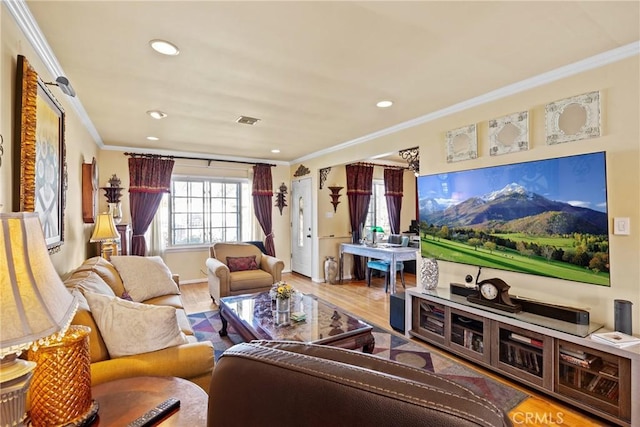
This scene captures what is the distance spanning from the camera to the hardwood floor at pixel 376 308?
200cm

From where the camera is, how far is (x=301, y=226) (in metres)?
6.38

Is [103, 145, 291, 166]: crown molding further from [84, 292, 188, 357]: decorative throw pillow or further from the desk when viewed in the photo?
[84, 292, 188, 357]: decorative throw pillow

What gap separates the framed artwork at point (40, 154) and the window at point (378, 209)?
5427mm

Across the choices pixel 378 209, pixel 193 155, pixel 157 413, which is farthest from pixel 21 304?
pixel 378 209

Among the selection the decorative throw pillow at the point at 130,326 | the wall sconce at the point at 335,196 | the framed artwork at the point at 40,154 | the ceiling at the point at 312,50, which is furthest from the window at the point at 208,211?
the decorative throw pillow at the point at 130,326

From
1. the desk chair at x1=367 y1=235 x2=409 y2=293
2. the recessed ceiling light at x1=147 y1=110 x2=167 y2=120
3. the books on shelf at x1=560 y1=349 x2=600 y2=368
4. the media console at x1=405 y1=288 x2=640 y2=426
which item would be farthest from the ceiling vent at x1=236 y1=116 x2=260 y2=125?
the books on shelf at x1=560 y1=349 x2=600 y2=368

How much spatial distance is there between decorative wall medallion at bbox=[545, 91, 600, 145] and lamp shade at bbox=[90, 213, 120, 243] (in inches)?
172

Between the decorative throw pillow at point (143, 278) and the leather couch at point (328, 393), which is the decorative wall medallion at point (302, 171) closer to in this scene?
the decorative throw pillow at point (143, 278)

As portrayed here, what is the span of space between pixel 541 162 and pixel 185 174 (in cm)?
536

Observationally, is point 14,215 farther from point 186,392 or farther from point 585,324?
point 585,324

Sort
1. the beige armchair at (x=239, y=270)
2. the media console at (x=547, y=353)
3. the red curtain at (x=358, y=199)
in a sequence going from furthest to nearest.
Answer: the red curtain at (x=358, y=199)
the beige armchair at (x=239, y=270)
the media console at (x=547, y=353)

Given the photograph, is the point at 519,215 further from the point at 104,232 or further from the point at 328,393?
the point at 104,232

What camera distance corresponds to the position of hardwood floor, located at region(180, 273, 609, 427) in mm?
2000

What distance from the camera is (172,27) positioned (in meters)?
1.80
